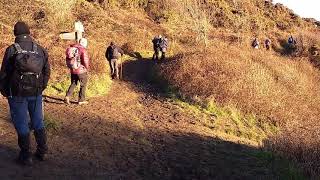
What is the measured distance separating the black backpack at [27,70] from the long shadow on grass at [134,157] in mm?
1082

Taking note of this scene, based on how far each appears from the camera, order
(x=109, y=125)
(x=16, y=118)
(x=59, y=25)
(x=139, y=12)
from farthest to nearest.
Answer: (x=139, y=12)
(x=59, y=25)
(x=109, y=125)
(x=16, y=118)

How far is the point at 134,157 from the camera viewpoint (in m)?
7.57

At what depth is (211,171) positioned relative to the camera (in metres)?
7.14

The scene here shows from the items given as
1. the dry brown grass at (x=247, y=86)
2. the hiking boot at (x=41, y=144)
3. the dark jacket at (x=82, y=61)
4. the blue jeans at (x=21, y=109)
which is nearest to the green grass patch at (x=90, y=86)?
the dark jacket at (x=82, y=61)

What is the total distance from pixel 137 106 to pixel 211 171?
19.7ft

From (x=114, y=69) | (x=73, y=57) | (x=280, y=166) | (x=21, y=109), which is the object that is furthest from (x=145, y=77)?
(x=21, y=109)

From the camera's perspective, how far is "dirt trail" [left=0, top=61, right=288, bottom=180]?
6703 millimetres

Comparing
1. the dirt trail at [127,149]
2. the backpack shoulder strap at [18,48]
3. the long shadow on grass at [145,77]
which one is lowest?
the long shadow on grass at [145,77]

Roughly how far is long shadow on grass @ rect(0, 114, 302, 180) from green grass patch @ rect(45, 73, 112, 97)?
384cm

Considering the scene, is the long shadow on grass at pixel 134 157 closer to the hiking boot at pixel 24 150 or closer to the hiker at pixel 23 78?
the hiking boot at pixel 24 150

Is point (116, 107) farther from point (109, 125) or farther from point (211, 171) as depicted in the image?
point (211, 171)

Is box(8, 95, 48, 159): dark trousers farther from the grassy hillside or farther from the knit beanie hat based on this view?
the grassy hillside

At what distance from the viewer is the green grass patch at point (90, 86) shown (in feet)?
43.6

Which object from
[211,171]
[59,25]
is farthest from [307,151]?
[59,25]
